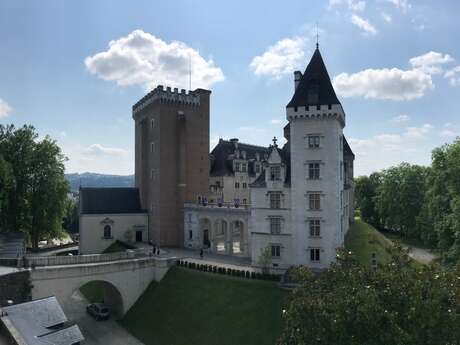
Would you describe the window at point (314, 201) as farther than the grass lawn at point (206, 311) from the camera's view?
Yes

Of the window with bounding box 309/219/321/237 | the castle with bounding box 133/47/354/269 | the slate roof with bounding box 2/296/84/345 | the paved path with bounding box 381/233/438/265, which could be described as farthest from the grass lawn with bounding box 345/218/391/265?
the slate roof with bounding box 2/296/84/345

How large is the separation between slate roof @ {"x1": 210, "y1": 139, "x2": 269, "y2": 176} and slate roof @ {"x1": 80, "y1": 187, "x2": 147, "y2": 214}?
14.3 meters

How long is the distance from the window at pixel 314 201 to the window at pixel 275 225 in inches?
150

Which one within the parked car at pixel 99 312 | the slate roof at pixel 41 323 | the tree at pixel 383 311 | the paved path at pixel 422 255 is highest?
the tree at pixel 383 311

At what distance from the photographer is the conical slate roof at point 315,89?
39906 mm

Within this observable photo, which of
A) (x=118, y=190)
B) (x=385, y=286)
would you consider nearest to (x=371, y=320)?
(x=385, y=286)

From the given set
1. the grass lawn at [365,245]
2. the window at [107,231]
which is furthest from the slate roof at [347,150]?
the window at [107,231]

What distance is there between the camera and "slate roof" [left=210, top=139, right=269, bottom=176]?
2677 inches

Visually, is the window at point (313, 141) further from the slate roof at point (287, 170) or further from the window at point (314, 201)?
the window at point (314, 201)

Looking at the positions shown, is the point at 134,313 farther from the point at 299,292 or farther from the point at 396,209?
the point at 396,209

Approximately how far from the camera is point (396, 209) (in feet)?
224

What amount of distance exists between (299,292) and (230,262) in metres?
26.8

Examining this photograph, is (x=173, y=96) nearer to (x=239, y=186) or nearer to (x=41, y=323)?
(x=239, y=186)

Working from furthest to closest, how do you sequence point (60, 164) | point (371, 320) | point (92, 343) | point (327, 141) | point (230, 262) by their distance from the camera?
point (60, 164), point (230, 262), point (327, 141), point (92, 343), point (371, 320)
